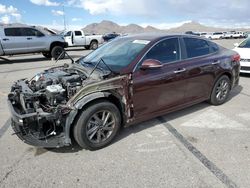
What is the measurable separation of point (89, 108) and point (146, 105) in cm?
104

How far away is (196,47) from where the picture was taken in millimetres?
5059

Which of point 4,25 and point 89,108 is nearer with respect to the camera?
point 89,108

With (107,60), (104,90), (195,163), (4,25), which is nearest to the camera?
(195,163)

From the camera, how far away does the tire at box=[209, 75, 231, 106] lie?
18.1 feet

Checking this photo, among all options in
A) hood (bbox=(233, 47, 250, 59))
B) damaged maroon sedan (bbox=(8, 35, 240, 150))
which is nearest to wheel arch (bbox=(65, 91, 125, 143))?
damaged maroon sedan (bbox=(8, 35, 240, 150))

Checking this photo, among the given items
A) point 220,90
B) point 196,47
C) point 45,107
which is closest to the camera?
point 45,107

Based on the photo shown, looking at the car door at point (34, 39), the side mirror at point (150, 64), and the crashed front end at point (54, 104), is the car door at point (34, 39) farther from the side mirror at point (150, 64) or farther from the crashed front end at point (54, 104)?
the side mirror at point (150, 64)

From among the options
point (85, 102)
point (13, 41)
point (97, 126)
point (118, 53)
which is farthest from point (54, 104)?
point (13, 41)

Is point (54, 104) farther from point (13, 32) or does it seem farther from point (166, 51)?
point (13, 32)

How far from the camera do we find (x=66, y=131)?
11.4 ft

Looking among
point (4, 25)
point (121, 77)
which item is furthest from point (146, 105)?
point (4, 25)

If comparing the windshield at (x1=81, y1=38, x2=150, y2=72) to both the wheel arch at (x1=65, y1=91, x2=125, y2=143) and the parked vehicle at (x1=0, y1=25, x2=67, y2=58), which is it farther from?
the parked vehicle at (x1=0, y1=25, x2=67, y2=58)

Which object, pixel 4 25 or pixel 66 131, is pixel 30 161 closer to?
pixel 66 131

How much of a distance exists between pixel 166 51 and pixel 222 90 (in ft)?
6.70
